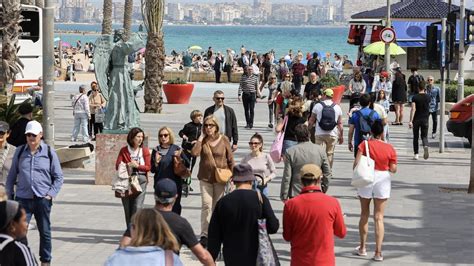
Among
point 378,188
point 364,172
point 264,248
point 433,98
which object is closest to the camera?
point 264,248

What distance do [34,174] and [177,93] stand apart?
2626 centimetres

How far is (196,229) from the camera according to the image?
50.0 feet

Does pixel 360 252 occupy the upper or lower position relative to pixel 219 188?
lower

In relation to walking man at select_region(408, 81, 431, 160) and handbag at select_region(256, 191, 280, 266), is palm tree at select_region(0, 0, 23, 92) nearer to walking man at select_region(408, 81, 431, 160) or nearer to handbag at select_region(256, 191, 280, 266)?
walking man at select_region(408, 81, 431, 160)

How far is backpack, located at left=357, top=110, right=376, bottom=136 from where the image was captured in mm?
18031

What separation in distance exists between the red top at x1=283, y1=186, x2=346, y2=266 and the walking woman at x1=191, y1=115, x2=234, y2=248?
11.8 ft

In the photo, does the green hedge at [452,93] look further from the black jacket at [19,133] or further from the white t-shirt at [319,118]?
the black jacket at [19,133]

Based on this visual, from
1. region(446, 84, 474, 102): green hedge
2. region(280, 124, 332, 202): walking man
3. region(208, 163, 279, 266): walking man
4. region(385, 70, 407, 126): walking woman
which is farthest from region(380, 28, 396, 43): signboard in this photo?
region(208, 163, 279, 266): walking man

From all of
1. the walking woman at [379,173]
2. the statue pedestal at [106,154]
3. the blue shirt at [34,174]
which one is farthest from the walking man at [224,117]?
the blue shirt at [34,174]

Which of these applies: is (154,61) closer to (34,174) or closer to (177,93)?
(177,93)

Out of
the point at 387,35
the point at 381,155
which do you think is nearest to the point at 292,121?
the point at 381,155

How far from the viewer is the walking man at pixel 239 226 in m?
9.61

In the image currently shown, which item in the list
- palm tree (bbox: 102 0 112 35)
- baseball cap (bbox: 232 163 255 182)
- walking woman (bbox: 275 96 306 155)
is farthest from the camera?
palm tree (bbox: 102 0 112 35)

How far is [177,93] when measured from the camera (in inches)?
1505
